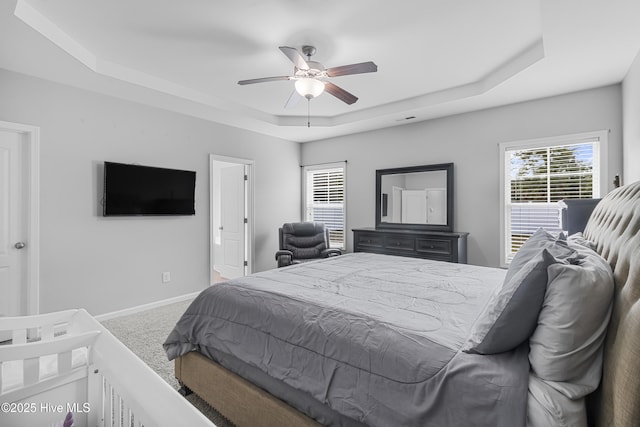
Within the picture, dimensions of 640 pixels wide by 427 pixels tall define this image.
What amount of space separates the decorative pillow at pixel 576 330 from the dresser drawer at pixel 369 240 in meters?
3.59

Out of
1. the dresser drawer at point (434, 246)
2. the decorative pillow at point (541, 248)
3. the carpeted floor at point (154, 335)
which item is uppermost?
the decorative pillow at point (541, 248)

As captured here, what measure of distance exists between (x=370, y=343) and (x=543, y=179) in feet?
11.9

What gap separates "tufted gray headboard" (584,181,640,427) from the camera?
29.7 inches

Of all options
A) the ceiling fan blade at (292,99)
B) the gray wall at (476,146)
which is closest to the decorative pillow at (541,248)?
the ceiling fan blade at (292,99)

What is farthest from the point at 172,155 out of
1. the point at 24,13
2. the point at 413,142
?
the point at 413,142

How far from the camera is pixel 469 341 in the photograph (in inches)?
46.3

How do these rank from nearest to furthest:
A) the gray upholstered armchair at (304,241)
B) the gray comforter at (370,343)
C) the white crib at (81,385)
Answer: the white crib at (81,385) → the gray comforter at (370,343) → the gray upholstered armchair at (304,241)

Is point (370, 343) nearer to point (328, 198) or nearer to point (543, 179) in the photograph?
point (543, 179)

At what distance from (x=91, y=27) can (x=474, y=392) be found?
3554 mm

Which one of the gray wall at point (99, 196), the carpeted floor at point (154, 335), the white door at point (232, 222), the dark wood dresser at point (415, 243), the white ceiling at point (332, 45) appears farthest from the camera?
the white door at point (232, 222)

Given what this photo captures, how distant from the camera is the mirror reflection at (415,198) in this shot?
4410mm

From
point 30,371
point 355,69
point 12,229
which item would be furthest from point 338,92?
point 12,229

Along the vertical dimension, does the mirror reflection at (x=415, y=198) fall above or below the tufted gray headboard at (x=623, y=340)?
above

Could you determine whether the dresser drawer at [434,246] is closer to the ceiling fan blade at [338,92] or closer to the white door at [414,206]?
the white door at [414,206]
